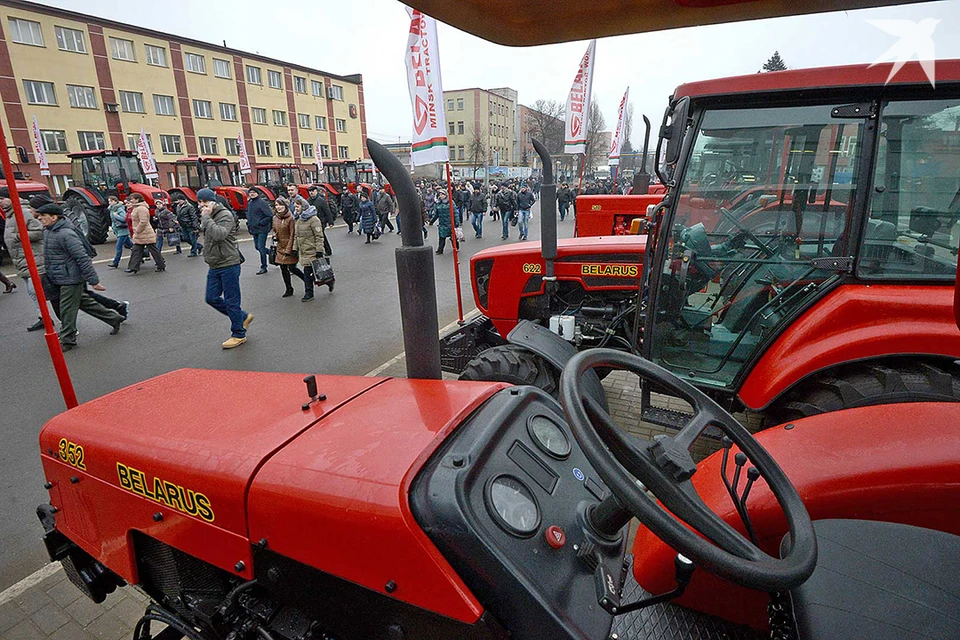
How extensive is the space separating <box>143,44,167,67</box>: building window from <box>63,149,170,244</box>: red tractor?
788 inches

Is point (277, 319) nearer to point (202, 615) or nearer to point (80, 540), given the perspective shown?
point (80, 540)

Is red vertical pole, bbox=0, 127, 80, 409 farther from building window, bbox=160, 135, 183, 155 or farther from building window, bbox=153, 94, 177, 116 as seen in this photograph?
building window, bbox=153, 94, 177, 116

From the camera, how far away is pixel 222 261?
5934 millimetres

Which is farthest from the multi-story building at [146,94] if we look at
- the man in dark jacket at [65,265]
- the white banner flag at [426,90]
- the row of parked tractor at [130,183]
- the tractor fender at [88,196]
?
the white banner flag at [426,90]

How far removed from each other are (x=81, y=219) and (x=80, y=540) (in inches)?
593

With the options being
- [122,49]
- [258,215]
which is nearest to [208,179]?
[258,215]

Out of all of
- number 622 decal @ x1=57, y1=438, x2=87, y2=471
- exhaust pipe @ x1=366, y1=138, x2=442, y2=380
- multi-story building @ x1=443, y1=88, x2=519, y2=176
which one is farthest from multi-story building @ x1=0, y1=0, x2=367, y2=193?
exhaust pipe @ x1=366, y1=138, x2=442, y2=380

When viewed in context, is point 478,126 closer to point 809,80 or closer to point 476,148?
point 476,148

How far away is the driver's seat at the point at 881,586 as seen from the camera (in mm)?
1132

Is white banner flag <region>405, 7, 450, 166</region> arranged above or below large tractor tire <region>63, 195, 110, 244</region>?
above

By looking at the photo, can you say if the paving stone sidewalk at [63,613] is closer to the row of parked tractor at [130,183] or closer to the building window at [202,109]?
the row of parked tractor at [130,183]

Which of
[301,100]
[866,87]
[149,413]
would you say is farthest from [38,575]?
[301,100]

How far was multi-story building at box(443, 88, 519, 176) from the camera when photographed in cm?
5503

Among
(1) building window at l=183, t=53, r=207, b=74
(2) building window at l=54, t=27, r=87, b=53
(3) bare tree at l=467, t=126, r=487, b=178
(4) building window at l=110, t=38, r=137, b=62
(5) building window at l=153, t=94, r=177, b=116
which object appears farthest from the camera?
(3) bare tree at l=467, t=126, r=487, b=178
